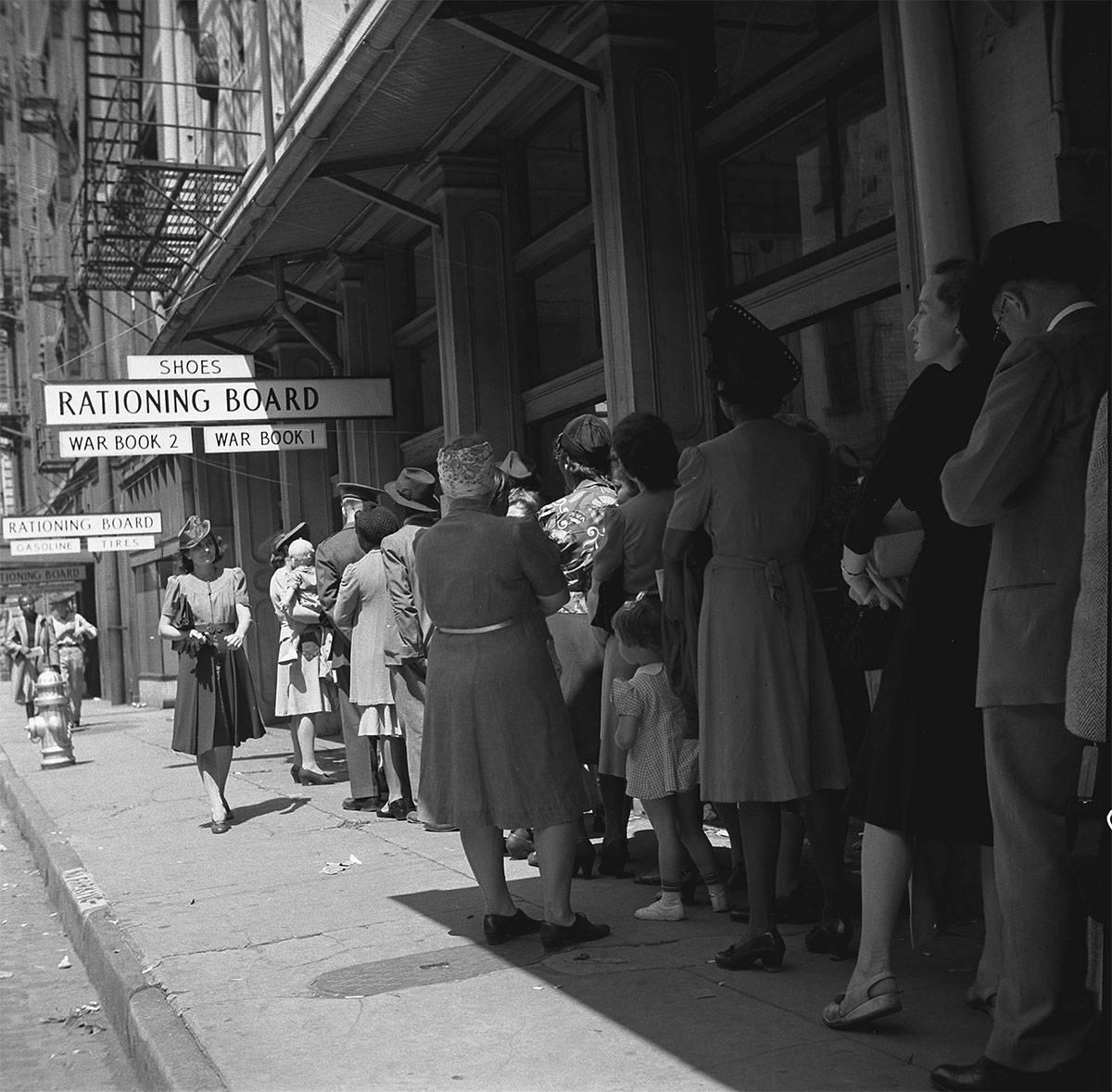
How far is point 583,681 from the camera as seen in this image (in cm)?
648

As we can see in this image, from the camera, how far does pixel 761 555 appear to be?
15.1 feet

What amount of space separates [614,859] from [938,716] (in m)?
3.09

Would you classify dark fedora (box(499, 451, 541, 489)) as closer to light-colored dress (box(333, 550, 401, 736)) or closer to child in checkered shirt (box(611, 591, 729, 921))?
child in checkered shirt (box(611, 591, 729, 921))

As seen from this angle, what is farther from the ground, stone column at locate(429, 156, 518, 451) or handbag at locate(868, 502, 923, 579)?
stone column at locate(429, 156, 518, 451)

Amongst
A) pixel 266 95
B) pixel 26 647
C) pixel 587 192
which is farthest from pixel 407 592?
pixel 26 647

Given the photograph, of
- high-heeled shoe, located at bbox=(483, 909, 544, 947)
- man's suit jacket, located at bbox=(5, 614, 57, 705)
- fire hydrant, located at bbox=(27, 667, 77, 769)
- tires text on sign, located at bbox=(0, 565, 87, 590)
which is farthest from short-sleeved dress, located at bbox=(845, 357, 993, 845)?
tires text on sign, located at bbox=(0, 565, 87, 590)

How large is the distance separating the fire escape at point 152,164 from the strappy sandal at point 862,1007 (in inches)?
402

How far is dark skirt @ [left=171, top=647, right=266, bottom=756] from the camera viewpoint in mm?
9125

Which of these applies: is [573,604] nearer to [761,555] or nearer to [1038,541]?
[761,555]

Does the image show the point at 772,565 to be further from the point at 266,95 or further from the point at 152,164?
the point at 152,164

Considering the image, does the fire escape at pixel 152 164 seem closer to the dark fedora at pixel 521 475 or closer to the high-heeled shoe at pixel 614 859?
the dark fedora at pixel 521 475

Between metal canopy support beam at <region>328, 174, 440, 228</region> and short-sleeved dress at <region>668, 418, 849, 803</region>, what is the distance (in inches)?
277

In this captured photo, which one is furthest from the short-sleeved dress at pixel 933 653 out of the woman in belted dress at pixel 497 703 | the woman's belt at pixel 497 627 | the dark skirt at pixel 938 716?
the woman's belt at pixel 497 627

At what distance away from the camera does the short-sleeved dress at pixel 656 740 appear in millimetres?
5406
